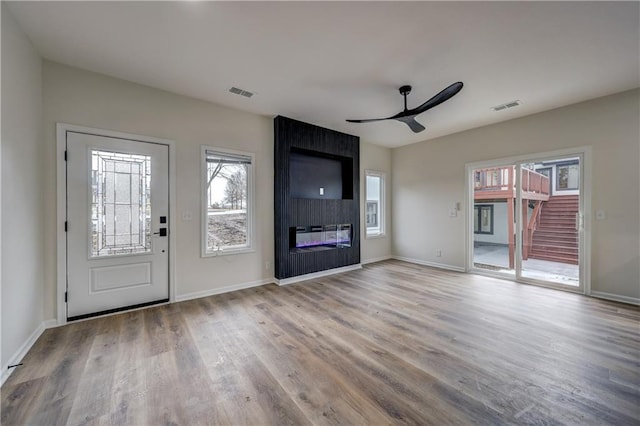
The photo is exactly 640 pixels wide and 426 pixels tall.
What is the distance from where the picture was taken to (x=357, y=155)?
5.58 meters

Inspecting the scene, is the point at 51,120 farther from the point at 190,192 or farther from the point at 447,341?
the point at 447,341

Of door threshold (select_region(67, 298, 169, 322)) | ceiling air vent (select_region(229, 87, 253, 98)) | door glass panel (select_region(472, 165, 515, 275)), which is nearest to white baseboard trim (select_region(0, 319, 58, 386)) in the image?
door threshold (select_region(67, 298, 169, 322))

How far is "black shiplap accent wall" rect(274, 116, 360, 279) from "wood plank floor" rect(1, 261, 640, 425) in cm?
123

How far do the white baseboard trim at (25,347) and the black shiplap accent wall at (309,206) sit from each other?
9.06 ft

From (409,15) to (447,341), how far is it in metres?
2.95

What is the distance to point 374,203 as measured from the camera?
6.38 metres

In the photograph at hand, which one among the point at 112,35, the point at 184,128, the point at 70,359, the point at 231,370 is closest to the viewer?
the point at 231,370

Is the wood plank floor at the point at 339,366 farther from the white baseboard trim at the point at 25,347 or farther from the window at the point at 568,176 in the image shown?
the window at the point at 568,176

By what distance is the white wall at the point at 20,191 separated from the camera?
6.68ft

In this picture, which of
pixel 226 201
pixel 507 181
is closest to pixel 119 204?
pixel 226 201

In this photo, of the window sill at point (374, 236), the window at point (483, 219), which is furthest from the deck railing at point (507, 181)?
the window sill at point (374, 236)

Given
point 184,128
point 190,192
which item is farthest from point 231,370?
point 184,128

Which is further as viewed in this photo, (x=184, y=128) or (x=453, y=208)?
(x=453, y=208)

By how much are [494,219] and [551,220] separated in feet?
3.52
